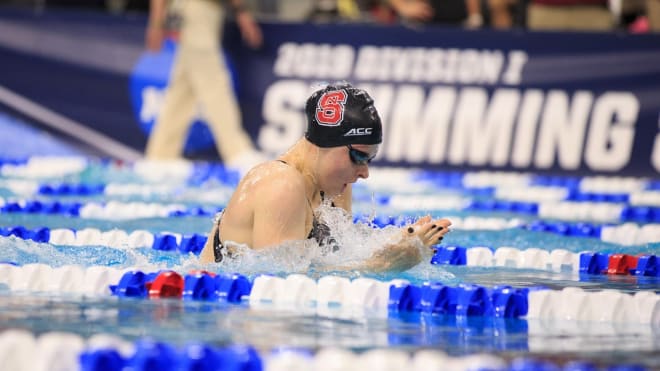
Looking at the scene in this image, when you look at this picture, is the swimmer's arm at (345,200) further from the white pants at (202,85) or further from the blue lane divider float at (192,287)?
the white pants at (202,85)

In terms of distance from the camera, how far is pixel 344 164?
161 inches

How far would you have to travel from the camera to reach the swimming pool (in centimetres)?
275

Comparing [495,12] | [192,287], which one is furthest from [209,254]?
[495,12]

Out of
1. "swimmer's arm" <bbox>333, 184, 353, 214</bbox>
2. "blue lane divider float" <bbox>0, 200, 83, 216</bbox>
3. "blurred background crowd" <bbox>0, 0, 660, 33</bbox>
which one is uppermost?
"blurred background crowd" <bbox>0, 0, 660, 33</bbox>

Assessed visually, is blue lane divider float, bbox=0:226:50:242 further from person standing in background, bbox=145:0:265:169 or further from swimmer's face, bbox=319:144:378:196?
person standing in background, bbox=145:0:265:169

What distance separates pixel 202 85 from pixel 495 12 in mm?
3074

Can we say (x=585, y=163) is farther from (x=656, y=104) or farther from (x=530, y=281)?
(x=530, y=281)

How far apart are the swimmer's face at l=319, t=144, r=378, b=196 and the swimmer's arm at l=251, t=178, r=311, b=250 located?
0.20 meters

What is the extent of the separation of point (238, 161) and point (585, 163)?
2925mm

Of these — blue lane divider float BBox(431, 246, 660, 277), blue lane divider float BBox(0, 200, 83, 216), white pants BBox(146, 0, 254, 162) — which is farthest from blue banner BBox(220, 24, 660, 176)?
blue lane divider float BBox(431, 246, 660, 277)

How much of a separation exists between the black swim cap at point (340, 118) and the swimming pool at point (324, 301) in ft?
1.24

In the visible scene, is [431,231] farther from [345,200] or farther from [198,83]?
[198,83]

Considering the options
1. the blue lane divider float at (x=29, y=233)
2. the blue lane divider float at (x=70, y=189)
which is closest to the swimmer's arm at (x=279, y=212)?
the blue lane divider float at (x=29, y=233)

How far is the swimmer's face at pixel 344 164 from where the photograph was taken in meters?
4.09
